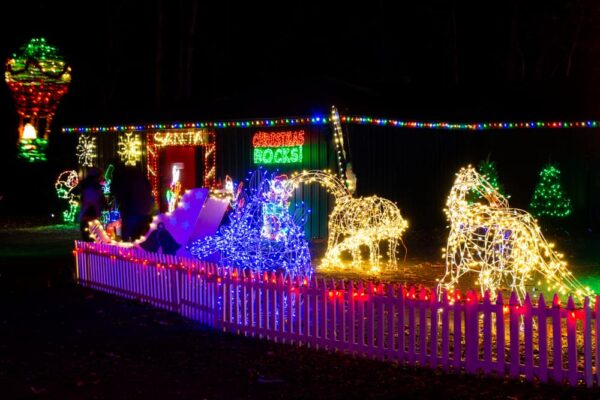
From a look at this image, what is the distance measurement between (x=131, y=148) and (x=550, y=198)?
40.2ft

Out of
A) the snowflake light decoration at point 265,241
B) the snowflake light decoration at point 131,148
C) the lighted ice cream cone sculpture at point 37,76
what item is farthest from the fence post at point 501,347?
the snowflake light decoration at point 131,148

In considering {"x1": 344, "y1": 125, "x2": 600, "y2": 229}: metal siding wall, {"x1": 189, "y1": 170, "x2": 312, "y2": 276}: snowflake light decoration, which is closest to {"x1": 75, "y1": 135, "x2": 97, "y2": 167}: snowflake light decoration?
{"x1": 344, "y1": 125, "x2": 600, "y2": 229}: metal siding wall

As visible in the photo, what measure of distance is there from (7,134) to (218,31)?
40.4ft

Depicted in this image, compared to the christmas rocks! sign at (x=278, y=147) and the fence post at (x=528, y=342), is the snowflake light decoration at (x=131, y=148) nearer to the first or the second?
the christmas rocks! sign at (x=278, y=147)

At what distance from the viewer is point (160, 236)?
13.1 m

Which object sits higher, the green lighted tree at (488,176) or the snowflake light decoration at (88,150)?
the snowflake light decoration at (88,150)

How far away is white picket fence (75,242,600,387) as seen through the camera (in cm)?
683

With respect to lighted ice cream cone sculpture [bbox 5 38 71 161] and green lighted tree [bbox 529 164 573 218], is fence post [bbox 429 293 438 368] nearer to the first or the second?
lighted ice cream cone sculpture [bbox 5 38 71 161]

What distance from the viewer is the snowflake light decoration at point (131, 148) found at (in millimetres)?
23828

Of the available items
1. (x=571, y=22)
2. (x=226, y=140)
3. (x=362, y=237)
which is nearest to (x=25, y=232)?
(x=226, y=140)

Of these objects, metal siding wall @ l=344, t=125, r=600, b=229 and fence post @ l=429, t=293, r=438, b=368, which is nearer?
fence post @ l=429, t=293, r=438, b=368

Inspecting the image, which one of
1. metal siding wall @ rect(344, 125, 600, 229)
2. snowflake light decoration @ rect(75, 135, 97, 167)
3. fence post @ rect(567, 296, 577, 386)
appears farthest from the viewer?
snowflake light decoration @ rect(75, 135, 97, 167)

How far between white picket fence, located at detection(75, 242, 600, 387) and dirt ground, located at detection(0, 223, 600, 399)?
16 centimetres

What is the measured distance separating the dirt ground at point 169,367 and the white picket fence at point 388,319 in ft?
0.53
